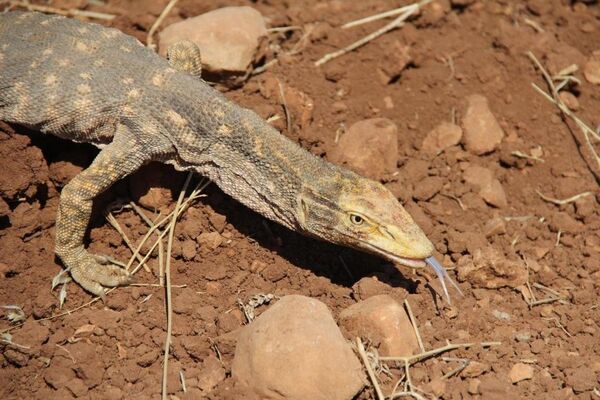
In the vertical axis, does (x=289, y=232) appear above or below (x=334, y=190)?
below

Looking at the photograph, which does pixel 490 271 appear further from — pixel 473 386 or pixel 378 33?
pixel 378 33

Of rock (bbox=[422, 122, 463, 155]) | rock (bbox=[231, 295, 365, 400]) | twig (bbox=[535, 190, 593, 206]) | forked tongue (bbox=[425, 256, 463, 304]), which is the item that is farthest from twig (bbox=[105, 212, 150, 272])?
twig (bbox=[535, 190, 593, 206])

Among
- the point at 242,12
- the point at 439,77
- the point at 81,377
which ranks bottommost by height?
the point at 81,377

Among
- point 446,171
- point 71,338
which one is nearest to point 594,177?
point 446,171

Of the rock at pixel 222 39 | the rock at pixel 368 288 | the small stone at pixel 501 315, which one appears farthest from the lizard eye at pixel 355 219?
the rock at pixel 222 39

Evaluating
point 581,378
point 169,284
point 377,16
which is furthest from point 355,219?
point 377,16

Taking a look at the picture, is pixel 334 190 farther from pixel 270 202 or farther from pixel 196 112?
pixel 196 112

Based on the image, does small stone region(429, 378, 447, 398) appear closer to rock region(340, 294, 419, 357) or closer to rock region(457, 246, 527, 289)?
rock region(340, 294, 419, 357)
